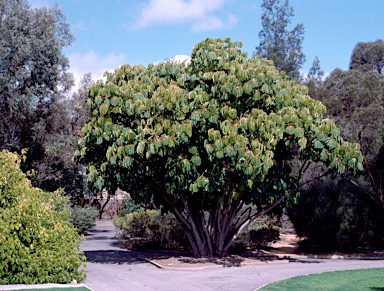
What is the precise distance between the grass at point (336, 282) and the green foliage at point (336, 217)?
6.63 m

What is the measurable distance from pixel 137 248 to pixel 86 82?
14.9 meters

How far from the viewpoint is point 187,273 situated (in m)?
15.9

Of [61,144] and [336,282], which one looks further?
[61,144]

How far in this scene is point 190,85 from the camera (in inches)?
703

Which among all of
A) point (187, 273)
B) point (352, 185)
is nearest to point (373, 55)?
point (352, 185)

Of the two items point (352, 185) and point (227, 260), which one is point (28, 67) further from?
point (352, 185)

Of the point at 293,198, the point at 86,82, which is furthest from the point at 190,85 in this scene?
the point at 86,82

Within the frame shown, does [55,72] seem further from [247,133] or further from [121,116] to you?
[247,133]

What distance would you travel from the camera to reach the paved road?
1334 centimetres

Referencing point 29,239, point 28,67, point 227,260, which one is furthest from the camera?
point 28,67

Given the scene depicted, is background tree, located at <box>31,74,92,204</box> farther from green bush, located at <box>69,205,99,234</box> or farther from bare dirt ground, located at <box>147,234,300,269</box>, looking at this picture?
bare dirt ground, located at <box>147,234,300,269</box>

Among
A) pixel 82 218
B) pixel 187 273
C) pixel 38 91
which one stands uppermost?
pixel 38 91

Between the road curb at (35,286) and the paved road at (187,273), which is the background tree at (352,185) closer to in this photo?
the paved road at (187,273)

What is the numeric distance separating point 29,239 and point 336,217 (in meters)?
14.7
